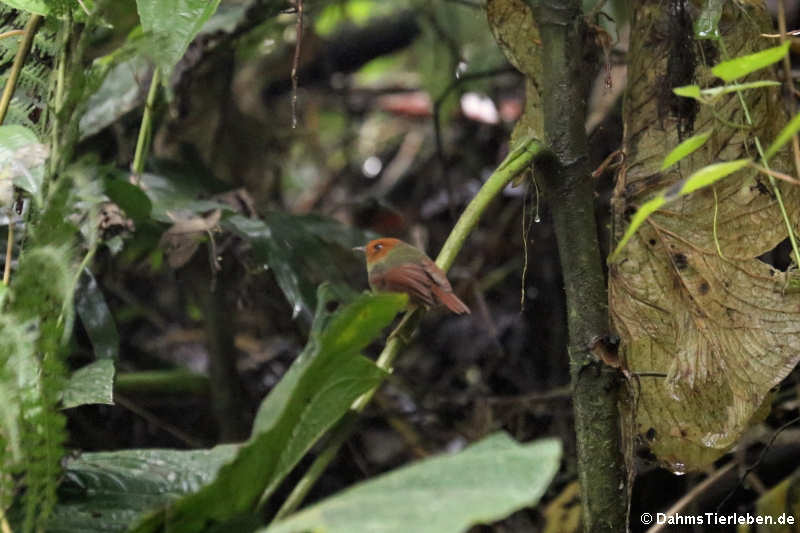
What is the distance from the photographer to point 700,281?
1.16 metres

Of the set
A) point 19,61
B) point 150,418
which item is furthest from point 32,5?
point 150,418

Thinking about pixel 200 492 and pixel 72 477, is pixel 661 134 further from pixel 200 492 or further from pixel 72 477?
pixel 72 477

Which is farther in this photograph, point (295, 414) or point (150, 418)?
point (150, 418)

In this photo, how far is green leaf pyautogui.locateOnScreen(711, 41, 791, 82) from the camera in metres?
0.82

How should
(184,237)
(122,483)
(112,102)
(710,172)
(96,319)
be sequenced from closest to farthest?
(710,172), (122,483), (96,319), (184,237), (112,102)

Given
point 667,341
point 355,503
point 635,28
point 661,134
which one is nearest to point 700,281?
point 667,341

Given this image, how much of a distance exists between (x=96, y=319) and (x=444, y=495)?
3.26 feet

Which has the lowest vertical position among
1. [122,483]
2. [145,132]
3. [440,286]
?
[122,483]

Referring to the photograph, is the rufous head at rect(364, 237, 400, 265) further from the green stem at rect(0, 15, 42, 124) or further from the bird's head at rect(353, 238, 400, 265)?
the green stem at rect(0, 15, 42, 124)

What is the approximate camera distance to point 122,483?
1020 millimetres

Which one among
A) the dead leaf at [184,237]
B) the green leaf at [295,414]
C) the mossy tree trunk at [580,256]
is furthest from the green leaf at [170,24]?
the dead leaf at [184,237]

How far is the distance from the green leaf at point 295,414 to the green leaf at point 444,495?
0.17 meters

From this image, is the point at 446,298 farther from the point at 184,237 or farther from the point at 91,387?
the point at 184,237

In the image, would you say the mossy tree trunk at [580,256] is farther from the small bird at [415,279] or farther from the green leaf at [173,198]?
the green leaf at [173,198]
